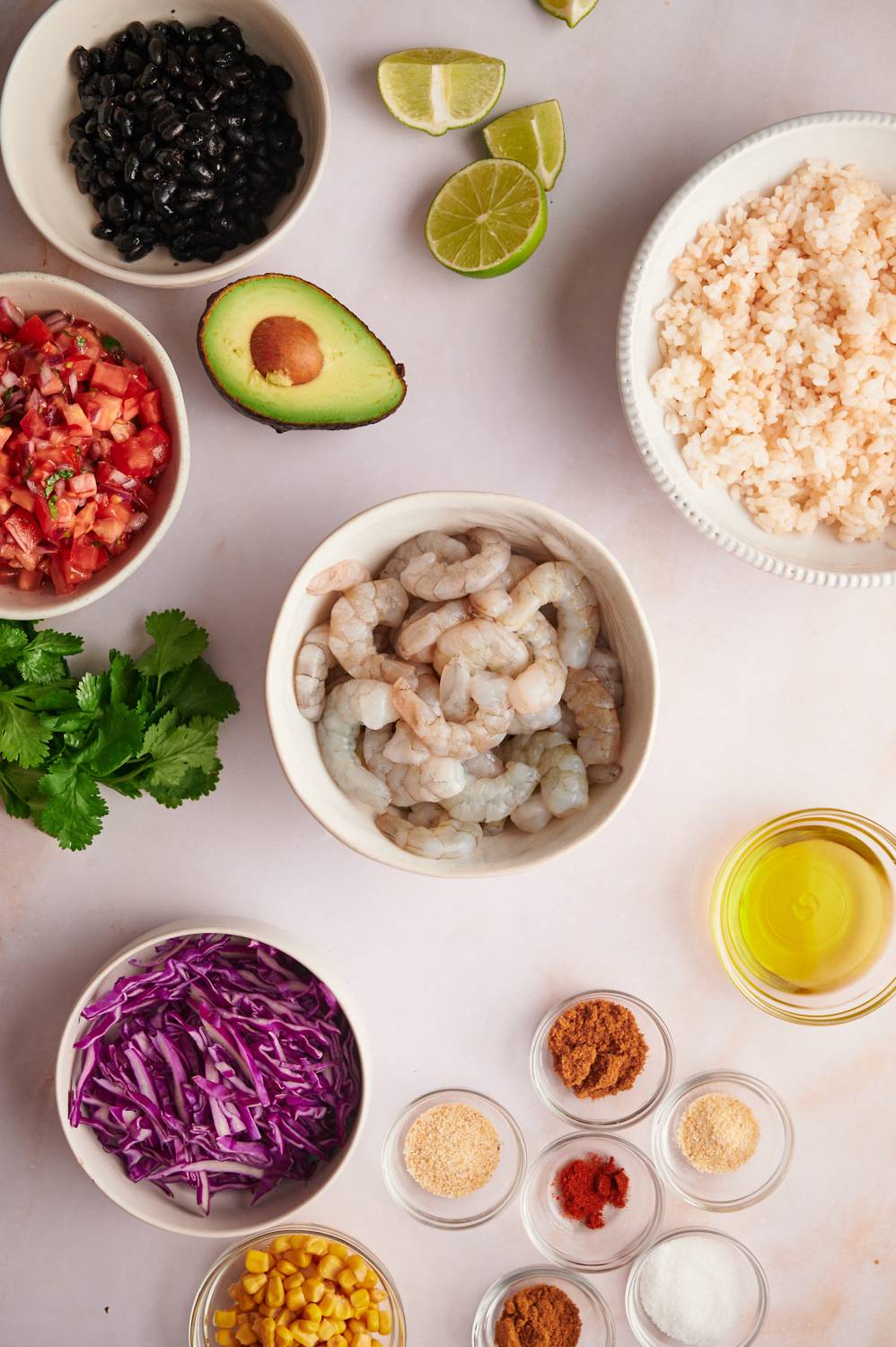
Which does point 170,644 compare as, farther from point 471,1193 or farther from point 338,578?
point 471,1193

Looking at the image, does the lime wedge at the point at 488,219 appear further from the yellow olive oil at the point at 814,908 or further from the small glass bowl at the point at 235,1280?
the small glass bowl at the point at 235,1280

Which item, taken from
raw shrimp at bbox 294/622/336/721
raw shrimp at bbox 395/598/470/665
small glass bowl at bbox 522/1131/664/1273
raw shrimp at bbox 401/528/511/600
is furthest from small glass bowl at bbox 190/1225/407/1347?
raw shrimp at bbox 401/528/511/600

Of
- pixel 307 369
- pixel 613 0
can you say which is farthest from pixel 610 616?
pixel 613 0

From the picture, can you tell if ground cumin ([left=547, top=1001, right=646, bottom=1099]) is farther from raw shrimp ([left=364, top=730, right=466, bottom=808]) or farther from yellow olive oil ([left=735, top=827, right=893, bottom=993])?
raw shrimp ([left=364, top=730, right=466, bottom=808])

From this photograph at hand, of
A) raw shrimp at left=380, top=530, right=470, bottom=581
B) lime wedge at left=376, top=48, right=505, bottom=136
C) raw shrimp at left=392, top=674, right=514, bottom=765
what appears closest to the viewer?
raw shrimp at left=392, top=674, right=514, bottom=765

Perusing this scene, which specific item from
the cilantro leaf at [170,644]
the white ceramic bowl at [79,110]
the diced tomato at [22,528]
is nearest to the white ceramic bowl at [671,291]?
the white ceramic bowl at [79,110]

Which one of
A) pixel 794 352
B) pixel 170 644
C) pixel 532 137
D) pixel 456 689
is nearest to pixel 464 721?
pixel 456 689

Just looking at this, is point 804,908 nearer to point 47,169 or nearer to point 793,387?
point 793,387
